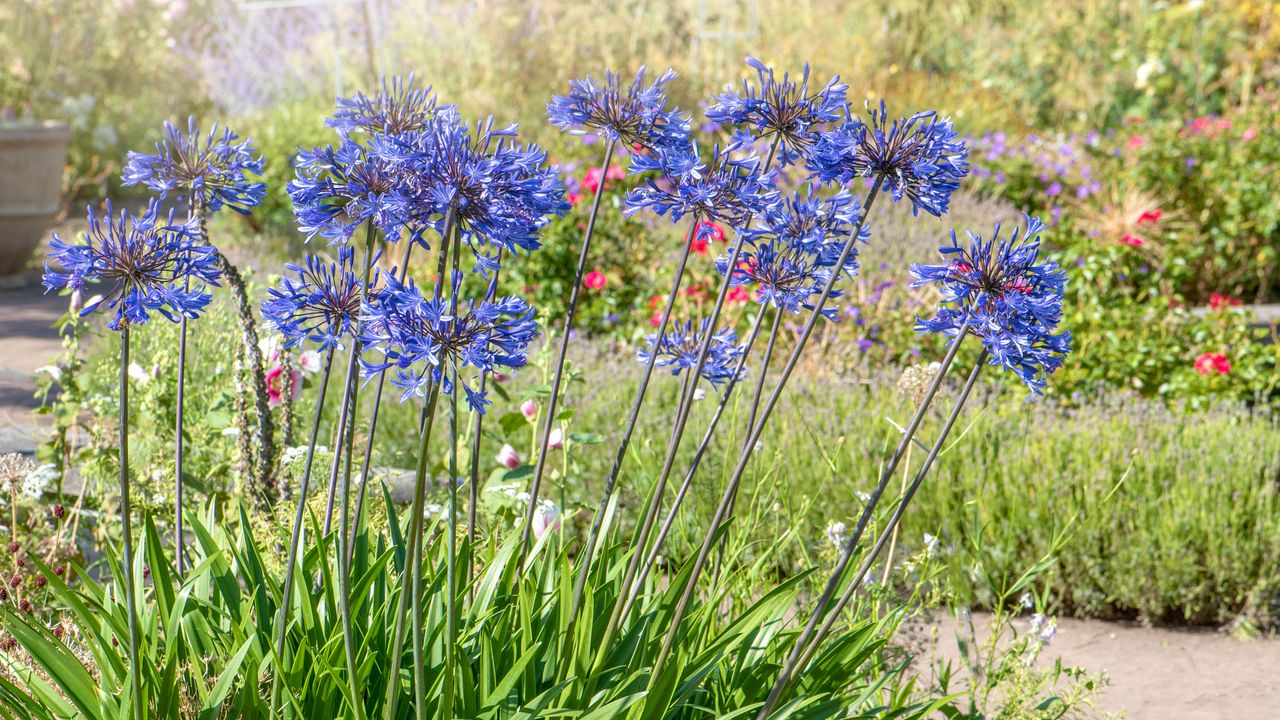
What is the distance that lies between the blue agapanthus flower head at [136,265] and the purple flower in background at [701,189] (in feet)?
2.02

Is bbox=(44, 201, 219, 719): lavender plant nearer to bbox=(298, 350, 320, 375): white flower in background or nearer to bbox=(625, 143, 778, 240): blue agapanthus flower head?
bbox=(625, 143, 778, 240): blue agapanthus flower head

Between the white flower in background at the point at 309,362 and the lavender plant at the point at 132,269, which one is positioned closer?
the lavender plant at the point at 132,269

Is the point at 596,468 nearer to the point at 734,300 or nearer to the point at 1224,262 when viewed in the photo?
the point at 734,300

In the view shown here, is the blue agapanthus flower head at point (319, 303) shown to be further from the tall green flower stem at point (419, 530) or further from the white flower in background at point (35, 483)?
the white flower in background at point (35, 483)

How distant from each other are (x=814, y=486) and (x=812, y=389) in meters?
0.68

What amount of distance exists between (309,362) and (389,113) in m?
1.79

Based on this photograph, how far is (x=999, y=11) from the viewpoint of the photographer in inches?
533

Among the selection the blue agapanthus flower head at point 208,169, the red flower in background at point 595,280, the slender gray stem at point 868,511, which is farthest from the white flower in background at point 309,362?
the red flower in background at point 595,280

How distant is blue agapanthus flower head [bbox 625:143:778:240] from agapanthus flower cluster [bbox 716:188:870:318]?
2.4 inches

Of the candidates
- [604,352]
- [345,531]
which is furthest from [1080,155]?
[345,531]

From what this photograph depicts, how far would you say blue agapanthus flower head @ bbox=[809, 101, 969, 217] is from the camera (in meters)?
1.62

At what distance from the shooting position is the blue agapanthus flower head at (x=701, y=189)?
5.63 feet

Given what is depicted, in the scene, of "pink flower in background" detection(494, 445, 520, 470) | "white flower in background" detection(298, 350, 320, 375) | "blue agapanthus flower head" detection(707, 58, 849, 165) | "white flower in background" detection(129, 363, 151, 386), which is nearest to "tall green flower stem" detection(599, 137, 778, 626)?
"blue agapanthus flower head" detection(707, 58, 849, 165)

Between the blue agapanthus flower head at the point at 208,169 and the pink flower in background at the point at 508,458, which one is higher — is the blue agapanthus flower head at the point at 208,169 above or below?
above
